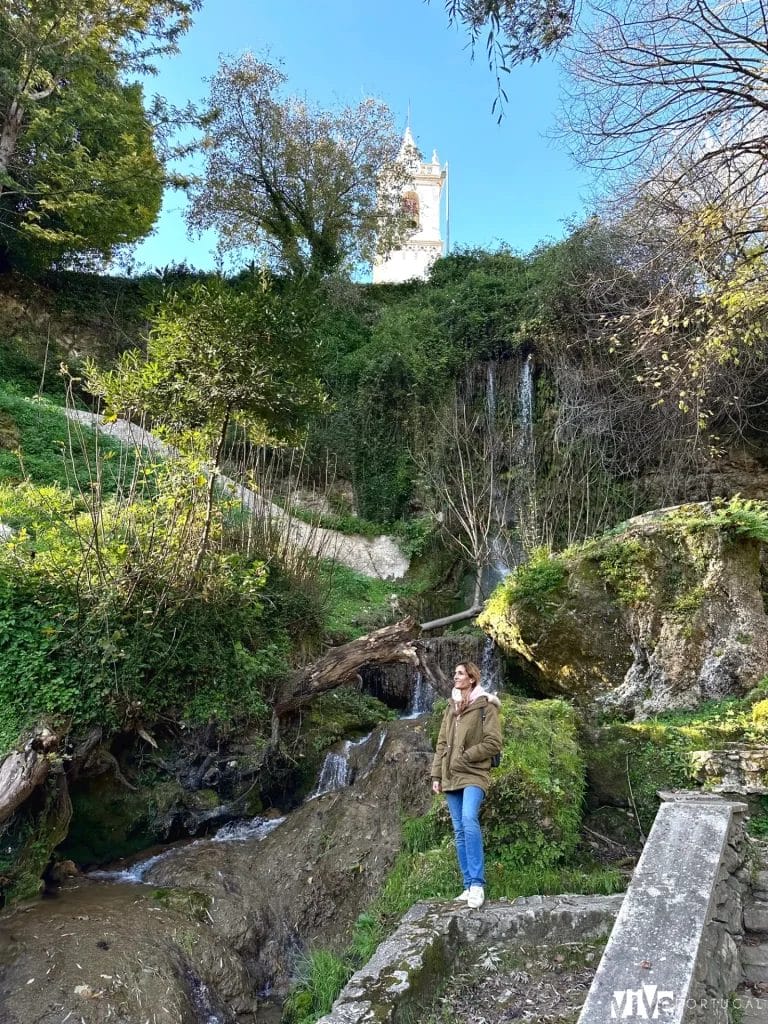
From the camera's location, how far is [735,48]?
4.48m

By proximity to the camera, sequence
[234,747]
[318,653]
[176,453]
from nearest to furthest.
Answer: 1. [234,747]
2. [176,453]
3. [318,653]

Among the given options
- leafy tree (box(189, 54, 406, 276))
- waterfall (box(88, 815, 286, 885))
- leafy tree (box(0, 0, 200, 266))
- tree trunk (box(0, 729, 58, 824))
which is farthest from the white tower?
tree trunk (box(0, 729, 58, 824))

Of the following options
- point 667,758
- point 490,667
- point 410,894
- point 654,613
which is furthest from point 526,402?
point 410,894

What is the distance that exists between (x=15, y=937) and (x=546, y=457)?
12435 mm

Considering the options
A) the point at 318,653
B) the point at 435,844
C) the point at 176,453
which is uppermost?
the point at 176,453

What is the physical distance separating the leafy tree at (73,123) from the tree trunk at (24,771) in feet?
36.9

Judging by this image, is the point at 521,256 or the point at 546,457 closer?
the point at 546,457

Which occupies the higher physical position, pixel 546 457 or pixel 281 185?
pixel 281 185

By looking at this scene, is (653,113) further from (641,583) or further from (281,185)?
(281,185)

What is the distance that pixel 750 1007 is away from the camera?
8.95ft

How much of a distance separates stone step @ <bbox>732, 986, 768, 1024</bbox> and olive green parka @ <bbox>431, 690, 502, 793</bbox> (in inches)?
63.3

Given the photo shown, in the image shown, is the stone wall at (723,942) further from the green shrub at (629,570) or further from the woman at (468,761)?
the green shrub at (629,570)

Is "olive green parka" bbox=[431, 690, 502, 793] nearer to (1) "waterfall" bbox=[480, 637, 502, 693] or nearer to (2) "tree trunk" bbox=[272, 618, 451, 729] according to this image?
(2) "tree trunk" bbox=[272, 618, 451, 729]

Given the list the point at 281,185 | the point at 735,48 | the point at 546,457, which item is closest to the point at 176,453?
the point at 735,48
